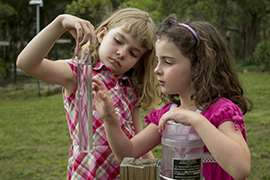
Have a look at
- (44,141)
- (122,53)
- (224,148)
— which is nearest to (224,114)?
(224,148)

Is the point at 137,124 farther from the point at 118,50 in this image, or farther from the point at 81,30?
the point at 81,30

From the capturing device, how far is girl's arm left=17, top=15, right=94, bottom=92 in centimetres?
192

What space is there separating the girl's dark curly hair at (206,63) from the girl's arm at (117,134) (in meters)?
0.43

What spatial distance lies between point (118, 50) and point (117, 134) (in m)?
0.67

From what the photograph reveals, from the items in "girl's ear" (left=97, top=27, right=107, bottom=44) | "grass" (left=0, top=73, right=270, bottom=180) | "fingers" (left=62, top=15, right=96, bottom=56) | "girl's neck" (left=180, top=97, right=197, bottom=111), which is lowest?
"grass" (left=0, top=73, right=270, bottom=180)

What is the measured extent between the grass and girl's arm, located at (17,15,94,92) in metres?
3.28

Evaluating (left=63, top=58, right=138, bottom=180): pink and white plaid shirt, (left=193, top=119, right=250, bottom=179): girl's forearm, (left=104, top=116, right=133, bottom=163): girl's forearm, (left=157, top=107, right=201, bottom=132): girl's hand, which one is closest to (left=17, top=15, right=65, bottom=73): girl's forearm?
(left=63, top=58, right=138, bottom=180): pink and white plaid shirt

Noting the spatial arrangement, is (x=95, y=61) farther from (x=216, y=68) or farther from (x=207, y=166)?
(x=207, y=166)

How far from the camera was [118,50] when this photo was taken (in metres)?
2.46

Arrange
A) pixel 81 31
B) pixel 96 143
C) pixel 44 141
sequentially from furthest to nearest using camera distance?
pixel 44 141, pixel 96 143, pixel 81 31

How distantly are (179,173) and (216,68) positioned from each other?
2.90 feet

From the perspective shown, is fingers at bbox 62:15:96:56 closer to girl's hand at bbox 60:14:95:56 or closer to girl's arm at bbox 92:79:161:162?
girl's hand at bbox 60:14:95:56

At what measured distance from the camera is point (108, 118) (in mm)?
2014

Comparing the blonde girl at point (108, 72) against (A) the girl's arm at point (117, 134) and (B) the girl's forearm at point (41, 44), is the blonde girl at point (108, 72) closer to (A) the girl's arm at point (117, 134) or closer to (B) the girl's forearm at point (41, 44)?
(B) the girl's forearm at point (41, 44)
